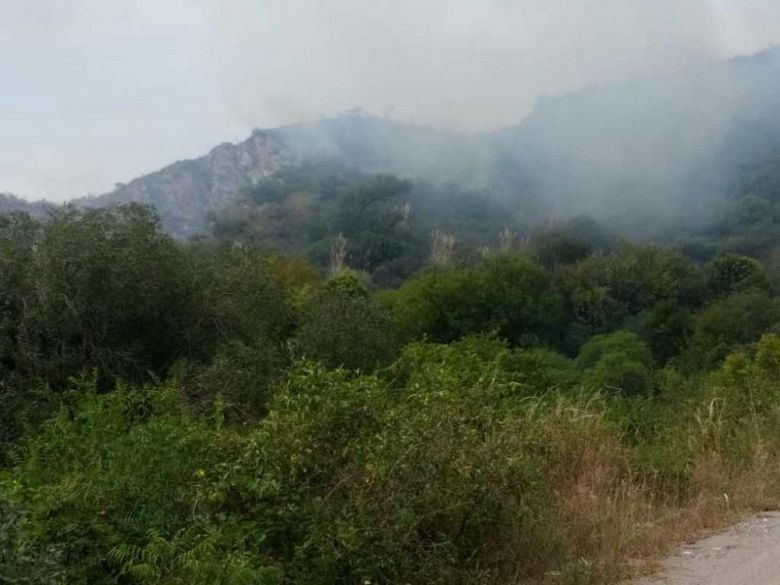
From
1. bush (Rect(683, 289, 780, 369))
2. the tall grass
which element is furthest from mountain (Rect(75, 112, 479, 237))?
the tall grass

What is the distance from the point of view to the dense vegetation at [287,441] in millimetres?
4710

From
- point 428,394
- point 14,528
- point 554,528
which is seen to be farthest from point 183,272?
point 14,528

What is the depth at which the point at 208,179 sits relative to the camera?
122 metres

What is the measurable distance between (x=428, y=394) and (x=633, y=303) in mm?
56242

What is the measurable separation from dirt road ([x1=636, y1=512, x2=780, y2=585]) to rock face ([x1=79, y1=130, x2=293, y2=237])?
88.0 metres

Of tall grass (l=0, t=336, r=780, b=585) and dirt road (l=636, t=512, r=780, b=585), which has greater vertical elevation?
tall grass (l=0, t=336, r=780, b=585)

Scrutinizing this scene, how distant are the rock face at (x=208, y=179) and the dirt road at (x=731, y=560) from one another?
88.0 metres

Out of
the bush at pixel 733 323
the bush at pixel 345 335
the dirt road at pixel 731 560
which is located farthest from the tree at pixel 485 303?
the dirt road at pixel 731 560

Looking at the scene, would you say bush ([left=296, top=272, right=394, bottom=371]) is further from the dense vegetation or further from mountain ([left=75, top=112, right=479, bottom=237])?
mountain ([left=75, top=112, right=479, bottom=237])

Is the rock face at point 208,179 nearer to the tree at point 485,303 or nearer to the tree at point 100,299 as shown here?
the tree at point 485,303

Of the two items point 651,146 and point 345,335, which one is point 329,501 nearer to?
point 345,335

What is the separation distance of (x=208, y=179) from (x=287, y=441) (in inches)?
4758

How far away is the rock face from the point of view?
106125mm

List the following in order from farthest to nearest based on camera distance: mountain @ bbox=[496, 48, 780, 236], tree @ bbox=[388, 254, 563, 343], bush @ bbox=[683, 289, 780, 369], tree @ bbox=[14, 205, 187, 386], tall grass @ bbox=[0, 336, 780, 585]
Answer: mountain @ bbox=[496, 48, 780, 236], bush @ bbox=[683, 289, 780, 369], tree @ bbox=[388, 254, 563, 343], tree @ bbox=[14, 205, 187, 386], tall grass @ bbox=[0, 336, 780, 585]
